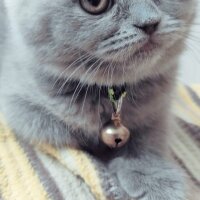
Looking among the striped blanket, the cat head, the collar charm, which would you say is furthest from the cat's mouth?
the striped blanket

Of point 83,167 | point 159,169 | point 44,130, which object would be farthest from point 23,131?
point 159,169

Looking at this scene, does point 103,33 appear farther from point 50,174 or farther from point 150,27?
point 50,174

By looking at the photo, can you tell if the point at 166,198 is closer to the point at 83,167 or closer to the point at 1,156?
the point at 83,167

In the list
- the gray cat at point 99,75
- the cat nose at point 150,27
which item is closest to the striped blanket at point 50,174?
the gray cat at point 99,75

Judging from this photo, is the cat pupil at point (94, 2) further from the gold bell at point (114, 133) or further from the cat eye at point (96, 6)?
the gold bell at point (114, 133)

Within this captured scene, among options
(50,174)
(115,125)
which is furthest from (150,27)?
(50,174)
